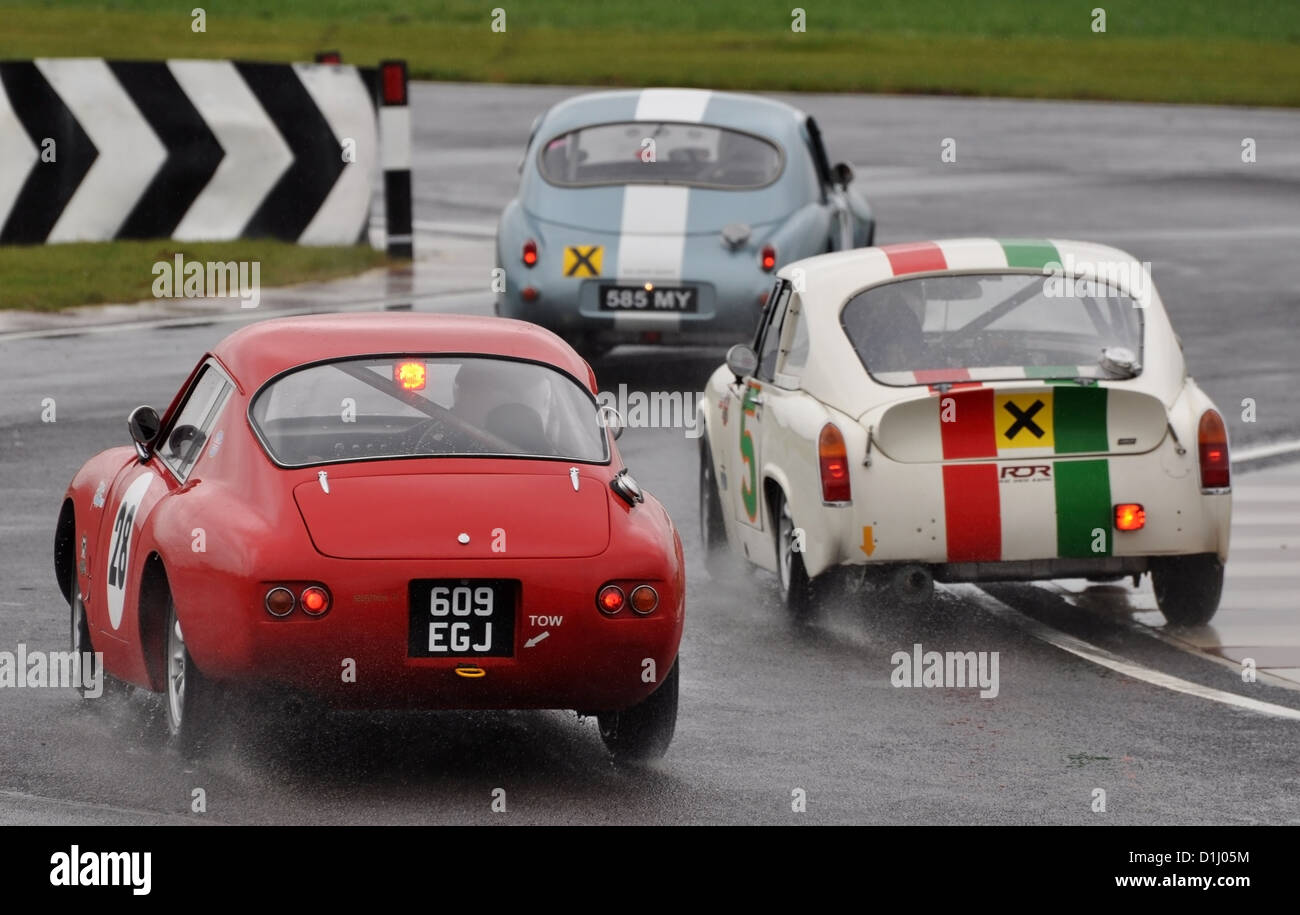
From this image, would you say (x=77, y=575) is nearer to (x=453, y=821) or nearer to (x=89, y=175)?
(x=453, y=821)

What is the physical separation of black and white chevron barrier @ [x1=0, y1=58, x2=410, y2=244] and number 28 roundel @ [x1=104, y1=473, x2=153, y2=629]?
40.4ft

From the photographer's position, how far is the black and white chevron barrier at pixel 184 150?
21.3 meters

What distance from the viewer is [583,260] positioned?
17219 millimetres

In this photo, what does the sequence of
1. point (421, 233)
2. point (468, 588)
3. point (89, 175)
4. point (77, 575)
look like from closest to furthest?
point (468, 588)
point (77, 575)
point (89, 175)
point (421, 233)

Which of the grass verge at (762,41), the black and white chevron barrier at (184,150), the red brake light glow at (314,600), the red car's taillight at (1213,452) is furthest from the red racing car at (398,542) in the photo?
the grass verge at (762,41)

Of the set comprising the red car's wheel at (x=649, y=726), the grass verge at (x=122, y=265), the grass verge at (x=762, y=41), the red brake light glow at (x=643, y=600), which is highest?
the red brake light glow at (x=643, y=600)

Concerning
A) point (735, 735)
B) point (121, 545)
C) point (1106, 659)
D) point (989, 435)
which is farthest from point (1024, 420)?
point (121, 545)

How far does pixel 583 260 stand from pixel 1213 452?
7.06m

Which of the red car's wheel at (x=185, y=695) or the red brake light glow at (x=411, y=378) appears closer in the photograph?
the red car's wheel at (x=185, y=695)

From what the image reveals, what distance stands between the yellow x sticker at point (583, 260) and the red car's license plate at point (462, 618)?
910cm

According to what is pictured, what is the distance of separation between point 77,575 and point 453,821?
2.56m

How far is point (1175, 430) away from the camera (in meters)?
10.7

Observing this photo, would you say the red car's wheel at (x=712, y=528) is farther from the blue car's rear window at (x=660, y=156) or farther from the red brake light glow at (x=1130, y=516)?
the blue car's rear window at (x=660, y=156)
